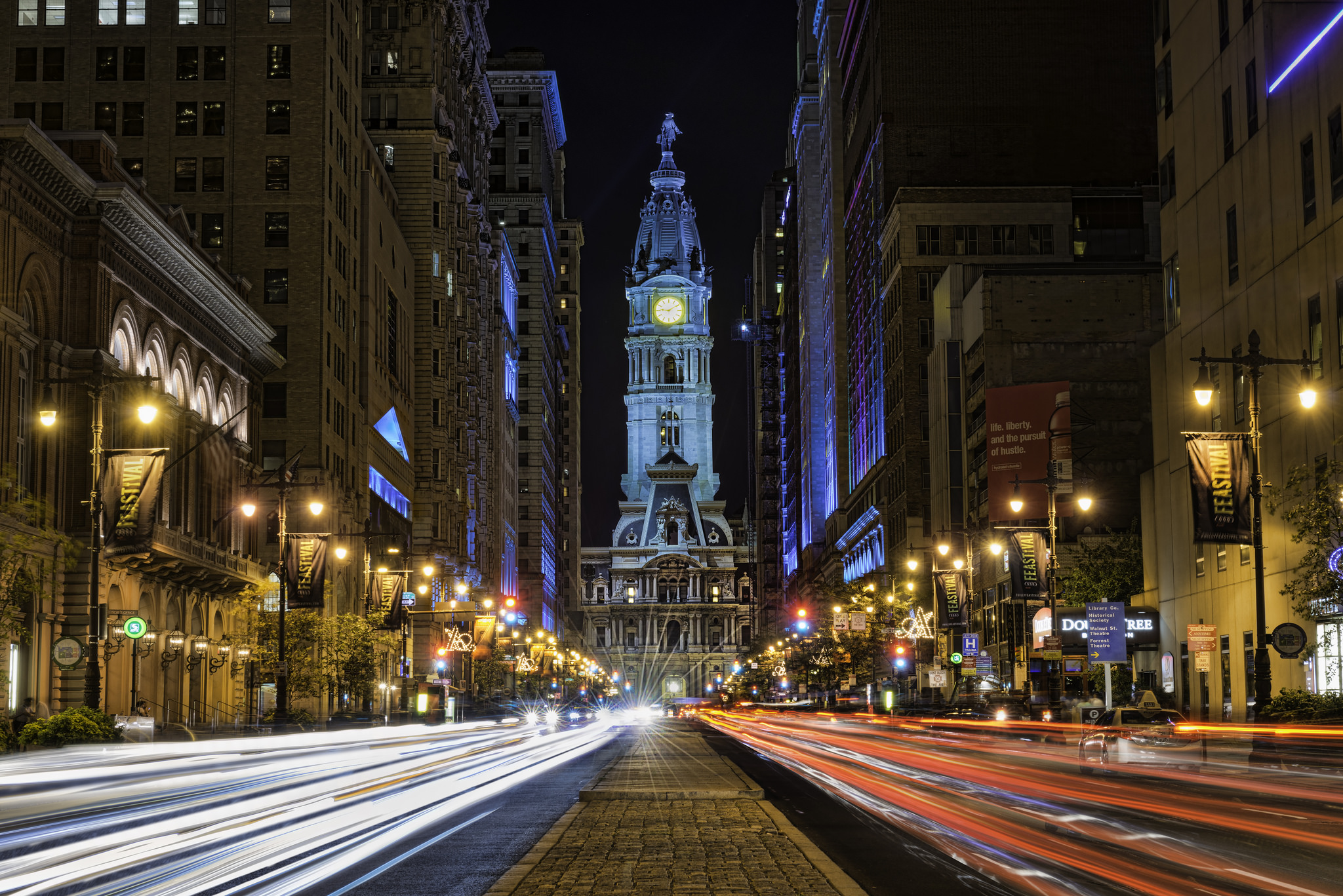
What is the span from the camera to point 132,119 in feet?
262

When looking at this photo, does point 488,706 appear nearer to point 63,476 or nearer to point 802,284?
point 63,476

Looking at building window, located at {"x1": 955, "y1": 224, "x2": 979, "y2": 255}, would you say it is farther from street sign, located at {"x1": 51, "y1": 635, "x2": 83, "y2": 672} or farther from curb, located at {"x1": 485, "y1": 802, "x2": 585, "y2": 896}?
curb, located at {"x1": 485, "y1": 802, "x2": 585, "y2": 896}

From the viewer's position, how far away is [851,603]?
9656 centimetres

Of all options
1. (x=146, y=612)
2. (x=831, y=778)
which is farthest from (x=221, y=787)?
(x=146, y=612)

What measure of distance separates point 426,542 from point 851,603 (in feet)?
105

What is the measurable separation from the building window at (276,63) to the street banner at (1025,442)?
38438 mm

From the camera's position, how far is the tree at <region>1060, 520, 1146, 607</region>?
69312mm

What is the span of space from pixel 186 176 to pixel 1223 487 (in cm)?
5814

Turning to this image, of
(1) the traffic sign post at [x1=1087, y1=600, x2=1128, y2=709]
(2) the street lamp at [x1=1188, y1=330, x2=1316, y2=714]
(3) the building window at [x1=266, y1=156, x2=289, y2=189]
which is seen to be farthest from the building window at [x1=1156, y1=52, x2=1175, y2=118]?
(3) the building window at [x1=266, y1=156, x2=289, y2=189]

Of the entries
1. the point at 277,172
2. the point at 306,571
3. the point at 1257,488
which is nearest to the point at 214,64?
the point at 277,172

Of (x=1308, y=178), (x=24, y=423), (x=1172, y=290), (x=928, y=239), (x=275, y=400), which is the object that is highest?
(x=928, y=239)

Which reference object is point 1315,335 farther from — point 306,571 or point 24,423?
point 24,423

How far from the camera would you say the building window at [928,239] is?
105250 mm

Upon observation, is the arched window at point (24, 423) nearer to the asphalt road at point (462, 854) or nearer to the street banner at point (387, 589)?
the asphalt road at point (462, 854)
